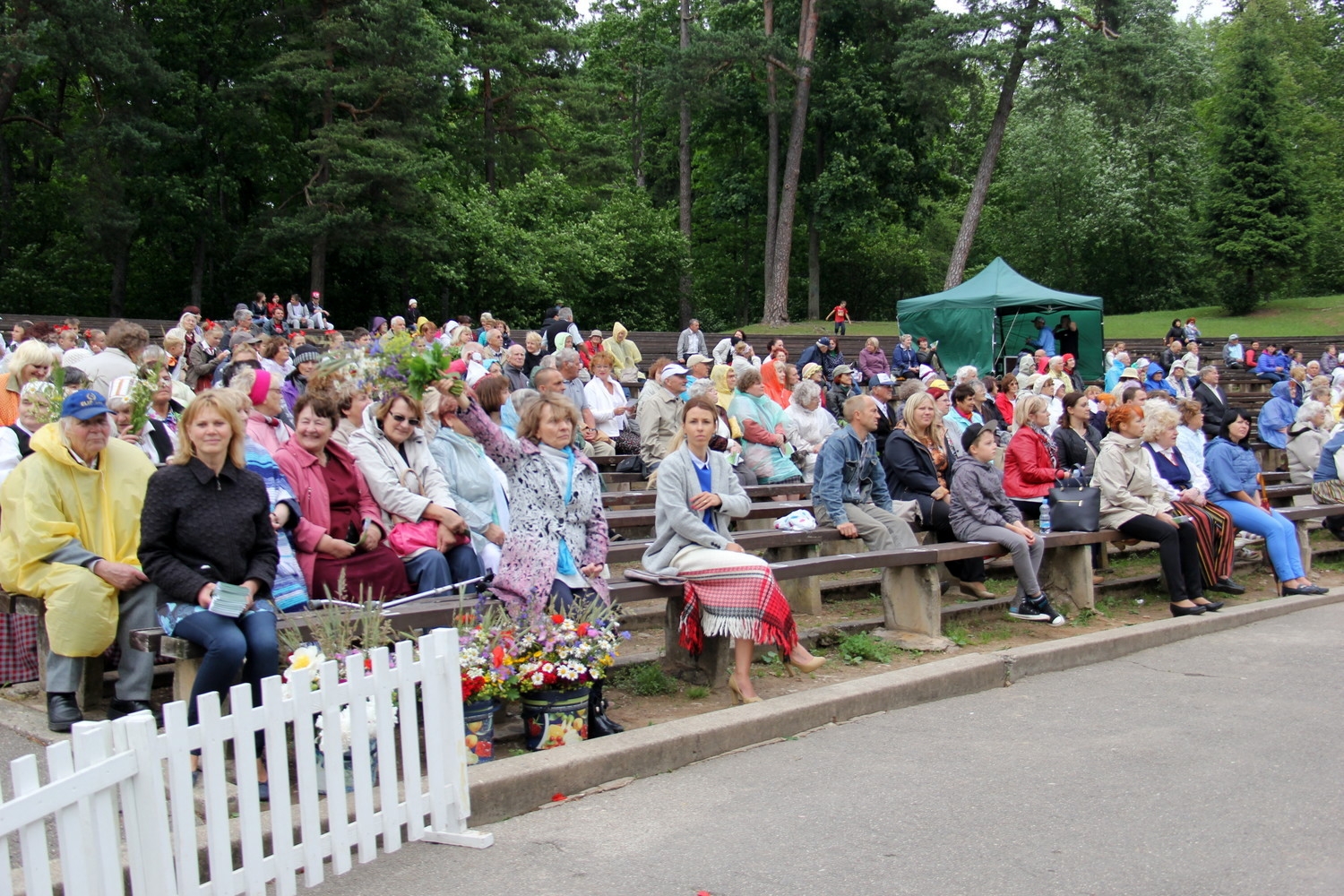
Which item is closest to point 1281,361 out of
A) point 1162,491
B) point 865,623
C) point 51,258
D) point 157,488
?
point 1162,491

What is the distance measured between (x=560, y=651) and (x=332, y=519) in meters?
1.58

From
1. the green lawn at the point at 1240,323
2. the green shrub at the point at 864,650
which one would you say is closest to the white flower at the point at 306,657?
the green shrub at the point at 864,650

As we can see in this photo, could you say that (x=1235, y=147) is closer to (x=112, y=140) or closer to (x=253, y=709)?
(x=112, y=140)

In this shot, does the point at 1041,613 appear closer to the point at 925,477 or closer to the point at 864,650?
the point at 925,477

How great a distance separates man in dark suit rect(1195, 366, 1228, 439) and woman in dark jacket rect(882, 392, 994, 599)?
816 cm

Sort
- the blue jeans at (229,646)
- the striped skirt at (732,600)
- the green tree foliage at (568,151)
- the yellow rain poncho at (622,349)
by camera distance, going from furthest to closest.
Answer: the green tree foliage at (568,151) → the yellow rain poncho at (622,349) → the striped skirt at (732,600) → the blue jeans at (229,646)

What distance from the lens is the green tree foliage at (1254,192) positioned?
4359 cm

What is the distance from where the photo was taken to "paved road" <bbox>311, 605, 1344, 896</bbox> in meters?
4.17

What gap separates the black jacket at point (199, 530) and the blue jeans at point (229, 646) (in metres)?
0.14

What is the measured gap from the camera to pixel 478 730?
5.19 metres

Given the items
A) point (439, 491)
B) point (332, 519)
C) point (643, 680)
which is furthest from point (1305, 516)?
point (332, 519)

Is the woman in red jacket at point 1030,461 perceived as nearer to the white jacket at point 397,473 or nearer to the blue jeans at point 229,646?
the white jacket at point 397,473

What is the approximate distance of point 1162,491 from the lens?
9.75 m

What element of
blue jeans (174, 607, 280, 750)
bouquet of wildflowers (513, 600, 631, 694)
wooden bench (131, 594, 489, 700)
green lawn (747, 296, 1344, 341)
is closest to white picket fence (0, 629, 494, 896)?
blue jeans (174, 607, 280, 750)
